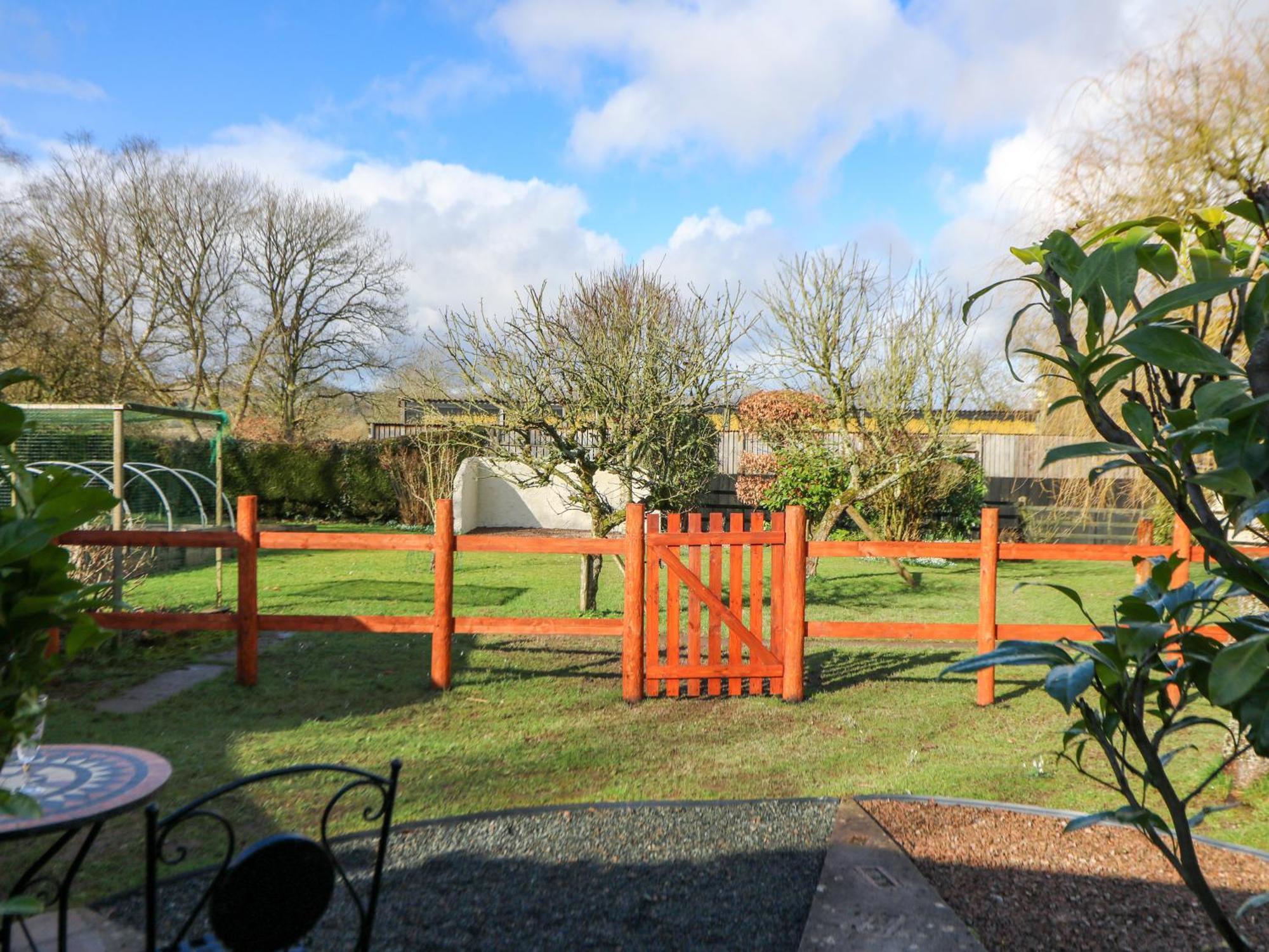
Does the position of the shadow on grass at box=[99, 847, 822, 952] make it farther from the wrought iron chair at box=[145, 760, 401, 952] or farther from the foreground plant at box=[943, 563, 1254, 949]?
the foreground plant at box=[943, 563, 1254, 949]

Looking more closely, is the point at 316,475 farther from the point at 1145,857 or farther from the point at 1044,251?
the point at 1044,251

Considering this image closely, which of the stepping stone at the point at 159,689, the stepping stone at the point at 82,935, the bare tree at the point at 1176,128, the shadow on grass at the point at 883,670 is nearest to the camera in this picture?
the stepping stone at the point at 82,935

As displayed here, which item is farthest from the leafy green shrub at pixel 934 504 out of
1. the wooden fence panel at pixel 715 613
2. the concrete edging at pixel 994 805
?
the concrete edging at pixel 994 805

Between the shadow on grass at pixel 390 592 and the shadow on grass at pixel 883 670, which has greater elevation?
the shadow on grass at pixel 390 592

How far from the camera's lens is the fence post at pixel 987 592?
20.1ft

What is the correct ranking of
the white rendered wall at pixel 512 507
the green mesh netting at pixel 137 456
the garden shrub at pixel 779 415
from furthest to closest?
the white rendered wall at pixel 512 507 < the garden shrub at pixel 779 415 < the green mesh netting at pixel 137 456

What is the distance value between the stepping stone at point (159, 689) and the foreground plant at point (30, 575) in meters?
5.08

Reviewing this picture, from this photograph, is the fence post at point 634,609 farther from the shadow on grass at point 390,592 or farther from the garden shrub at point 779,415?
the garden shrub at point 779,415

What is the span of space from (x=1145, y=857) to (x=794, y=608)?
283 centimetres

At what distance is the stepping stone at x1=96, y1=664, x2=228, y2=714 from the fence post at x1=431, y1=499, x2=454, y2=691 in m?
1.65

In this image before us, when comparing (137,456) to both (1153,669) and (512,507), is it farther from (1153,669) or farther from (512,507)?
(1153,669)

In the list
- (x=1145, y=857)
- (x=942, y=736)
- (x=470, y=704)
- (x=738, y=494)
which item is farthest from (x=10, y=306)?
(x=1145, y=857)

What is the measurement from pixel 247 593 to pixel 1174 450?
19.3 ft

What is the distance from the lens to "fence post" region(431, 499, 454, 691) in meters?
6.08
